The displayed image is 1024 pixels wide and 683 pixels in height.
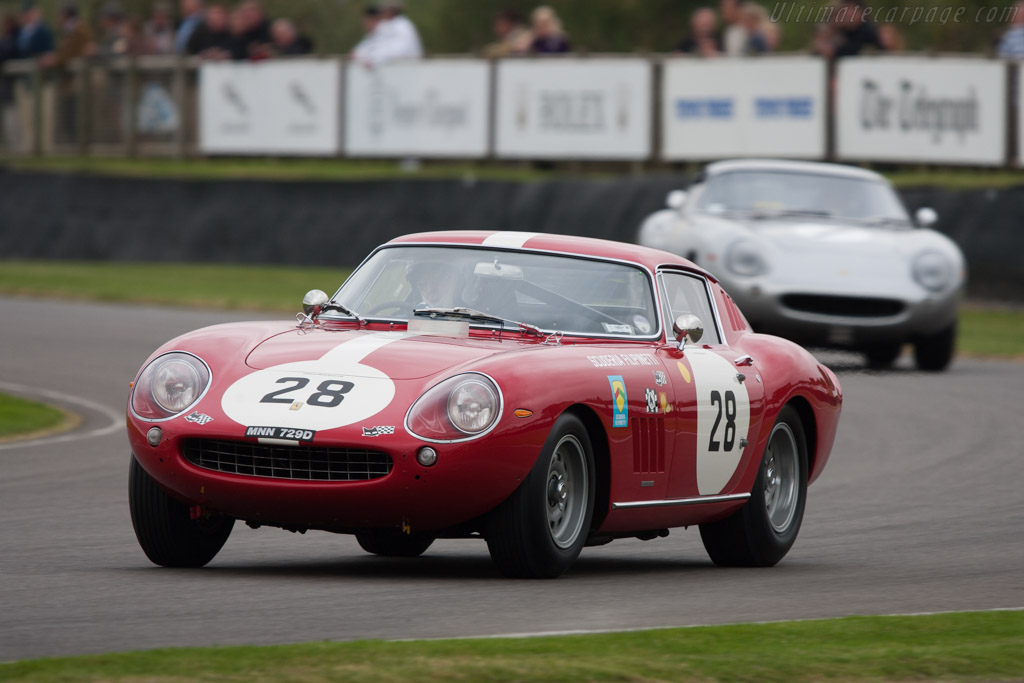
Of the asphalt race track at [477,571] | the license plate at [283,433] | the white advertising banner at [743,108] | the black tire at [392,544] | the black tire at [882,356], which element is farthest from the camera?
the white advertising banner at [743,108]

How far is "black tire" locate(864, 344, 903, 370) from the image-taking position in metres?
16.9

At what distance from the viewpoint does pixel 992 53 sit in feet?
71.1

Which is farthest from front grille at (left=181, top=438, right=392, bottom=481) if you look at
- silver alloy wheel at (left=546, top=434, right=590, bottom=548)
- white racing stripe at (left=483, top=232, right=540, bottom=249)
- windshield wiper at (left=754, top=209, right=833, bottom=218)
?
windshield wiper at (left=754, top=209, right=833, bottom=218)

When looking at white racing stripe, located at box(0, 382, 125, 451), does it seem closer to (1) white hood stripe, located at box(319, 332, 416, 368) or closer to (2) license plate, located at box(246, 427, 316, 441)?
(1) white hood stripe, located at box(319, 332, 416, 368)

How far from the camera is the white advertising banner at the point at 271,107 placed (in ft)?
82.7

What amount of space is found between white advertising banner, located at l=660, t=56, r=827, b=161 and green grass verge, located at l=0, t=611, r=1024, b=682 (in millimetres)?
16936

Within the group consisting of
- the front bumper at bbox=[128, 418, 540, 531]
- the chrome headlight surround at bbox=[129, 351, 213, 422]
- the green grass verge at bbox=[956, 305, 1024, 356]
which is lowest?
the green grass verge at bbox=[956, 305, 1024, 356]

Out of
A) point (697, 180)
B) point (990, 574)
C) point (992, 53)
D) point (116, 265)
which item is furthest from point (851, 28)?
point (990, 574)

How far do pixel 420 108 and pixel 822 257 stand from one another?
10.0 m

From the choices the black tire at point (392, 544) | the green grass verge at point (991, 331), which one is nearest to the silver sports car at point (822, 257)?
the green grass verge at point (991, 331)

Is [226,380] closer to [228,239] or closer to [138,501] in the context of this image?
[138,501]

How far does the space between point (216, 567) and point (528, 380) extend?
1.43 m

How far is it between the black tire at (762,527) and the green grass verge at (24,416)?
5.23m

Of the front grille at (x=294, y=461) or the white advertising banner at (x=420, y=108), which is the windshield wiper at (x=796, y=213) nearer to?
the white advertising banner at (x=420, y=108)
